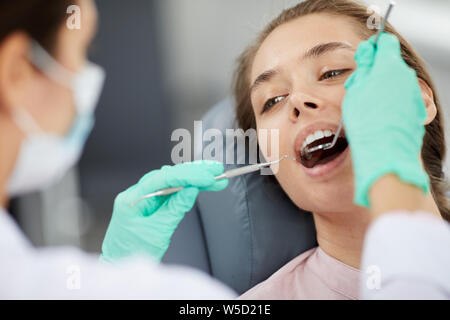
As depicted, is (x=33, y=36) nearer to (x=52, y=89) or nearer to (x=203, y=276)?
(x=52, y=89)

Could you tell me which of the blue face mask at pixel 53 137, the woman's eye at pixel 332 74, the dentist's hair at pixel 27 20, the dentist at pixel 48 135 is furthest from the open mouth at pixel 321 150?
the dentist's hair at pixel 27 20

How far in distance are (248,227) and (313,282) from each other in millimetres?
234

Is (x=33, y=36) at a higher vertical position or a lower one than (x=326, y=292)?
higher

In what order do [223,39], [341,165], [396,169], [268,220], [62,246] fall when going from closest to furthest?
[396,169], [62,246], [341,165], [223,39], [268,220]

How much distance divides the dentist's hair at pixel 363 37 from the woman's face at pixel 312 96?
39mm

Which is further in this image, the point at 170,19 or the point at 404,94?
the point at 170,19

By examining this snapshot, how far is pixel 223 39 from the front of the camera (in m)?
1.13

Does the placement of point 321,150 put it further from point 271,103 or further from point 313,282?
point 313,282

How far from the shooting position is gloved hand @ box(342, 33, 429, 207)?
726 millimetres

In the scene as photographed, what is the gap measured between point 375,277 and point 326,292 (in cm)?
38

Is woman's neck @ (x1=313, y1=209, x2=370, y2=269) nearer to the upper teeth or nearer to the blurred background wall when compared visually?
the upper teeth

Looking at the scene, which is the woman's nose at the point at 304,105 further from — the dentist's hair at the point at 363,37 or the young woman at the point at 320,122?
the dentist's hair at the point at 363,37

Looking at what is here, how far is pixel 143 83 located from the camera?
0.96 meters

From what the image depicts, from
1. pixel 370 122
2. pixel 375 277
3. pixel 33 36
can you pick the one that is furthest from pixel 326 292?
pixel 33 36
